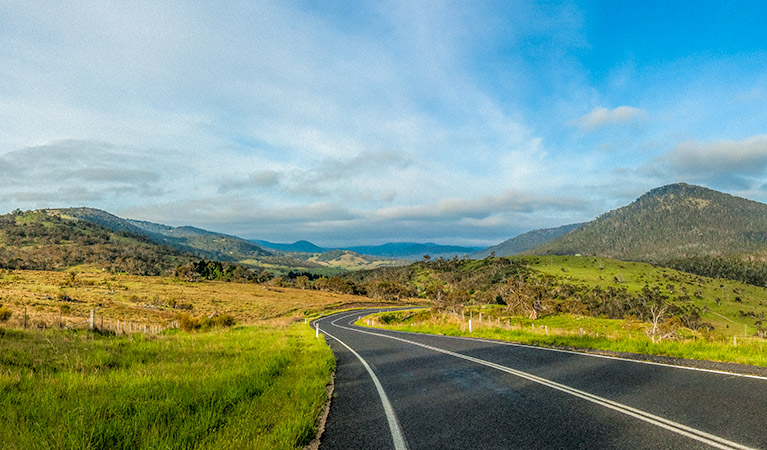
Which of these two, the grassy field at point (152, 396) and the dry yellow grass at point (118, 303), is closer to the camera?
the grassy field at point (152, 396)

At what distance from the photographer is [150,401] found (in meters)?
6.37

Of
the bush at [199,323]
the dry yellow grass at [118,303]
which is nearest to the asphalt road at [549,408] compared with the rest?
the bush at [199,323]

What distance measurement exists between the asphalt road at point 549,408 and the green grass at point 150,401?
89 centimetres

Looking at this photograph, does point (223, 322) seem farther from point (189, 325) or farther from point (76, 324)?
point (76, 324)

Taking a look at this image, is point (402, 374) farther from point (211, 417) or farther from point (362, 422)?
point (211, 417)

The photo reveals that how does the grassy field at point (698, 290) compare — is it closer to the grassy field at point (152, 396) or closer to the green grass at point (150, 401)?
the grassy field at point (152, 396)

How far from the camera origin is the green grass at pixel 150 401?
4.90m

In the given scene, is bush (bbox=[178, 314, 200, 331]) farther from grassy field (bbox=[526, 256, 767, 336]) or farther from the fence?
grassy field (bbox=[526, 256, 767, 336])

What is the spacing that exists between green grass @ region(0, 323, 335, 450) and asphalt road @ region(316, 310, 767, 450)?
888 millimetres

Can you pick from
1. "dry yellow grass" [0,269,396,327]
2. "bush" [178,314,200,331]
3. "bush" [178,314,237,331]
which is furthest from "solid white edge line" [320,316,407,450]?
"dry yellow grass" [0,269,396,327]

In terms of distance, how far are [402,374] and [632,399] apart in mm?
5388

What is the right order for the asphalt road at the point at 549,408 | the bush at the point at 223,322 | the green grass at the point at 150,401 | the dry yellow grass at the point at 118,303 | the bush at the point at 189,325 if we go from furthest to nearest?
the dry yellow grass at the point at 118,303 < the bush at the point at 223,322 < the bush at the point at 189,325 < the asphalt road at the point at 549,408 < the green grass at the point at 150,401

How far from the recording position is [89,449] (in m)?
4.42

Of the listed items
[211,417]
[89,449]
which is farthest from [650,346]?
[89,449]
